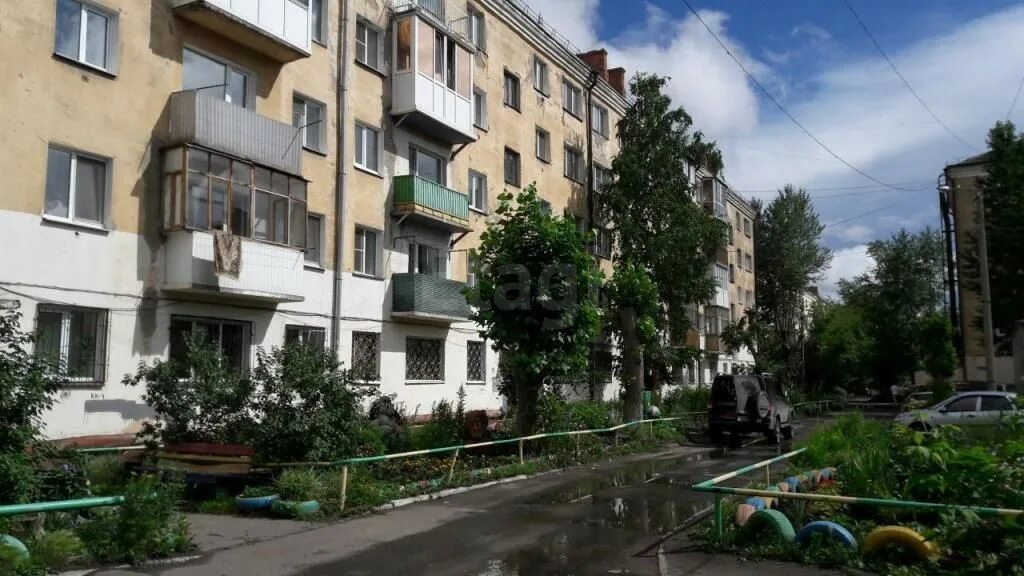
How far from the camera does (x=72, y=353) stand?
13758 mm

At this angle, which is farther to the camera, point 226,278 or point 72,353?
point 226,278

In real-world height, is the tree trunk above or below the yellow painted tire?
above

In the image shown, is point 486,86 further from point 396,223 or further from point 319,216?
point 319,216

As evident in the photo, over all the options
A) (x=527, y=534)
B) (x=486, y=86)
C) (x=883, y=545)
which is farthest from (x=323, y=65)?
(x=883, y=545)

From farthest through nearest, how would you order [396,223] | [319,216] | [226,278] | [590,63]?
[590,63], [396,223], [319,216], [226,278]

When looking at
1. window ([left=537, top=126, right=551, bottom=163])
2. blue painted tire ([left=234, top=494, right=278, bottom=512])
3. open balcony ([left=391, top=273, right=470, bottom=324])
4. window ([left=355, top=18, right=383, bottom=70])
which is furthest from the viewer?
window ([left=537, top=126, right=551, bottom=163])

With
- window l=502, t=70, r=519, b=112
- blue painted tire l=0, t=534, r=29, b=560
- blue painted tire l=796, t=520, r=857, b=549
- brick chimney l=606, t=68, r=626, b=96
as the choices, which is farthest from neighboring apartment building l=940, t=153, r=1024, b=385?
blue painted tire l=0, t=534, r=29, b=560

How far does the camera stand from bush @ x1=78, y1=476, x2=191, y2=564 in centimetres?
778

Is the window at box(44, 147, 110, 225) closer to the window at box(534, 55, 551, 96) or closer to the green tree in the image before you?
the green tree

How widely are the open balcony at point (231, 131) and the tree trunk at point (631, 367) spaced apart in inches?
447

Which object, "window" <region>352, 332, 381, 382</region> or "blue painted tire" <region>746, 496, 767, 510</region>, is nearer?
"blue painted tire" <region>746, 496, 767, 510</region>

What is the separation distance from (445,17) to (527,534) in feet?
62.3

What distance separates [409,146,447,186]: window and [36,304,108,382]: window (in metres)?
10.8

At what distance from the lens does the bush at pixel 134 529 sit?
778 centimetres
